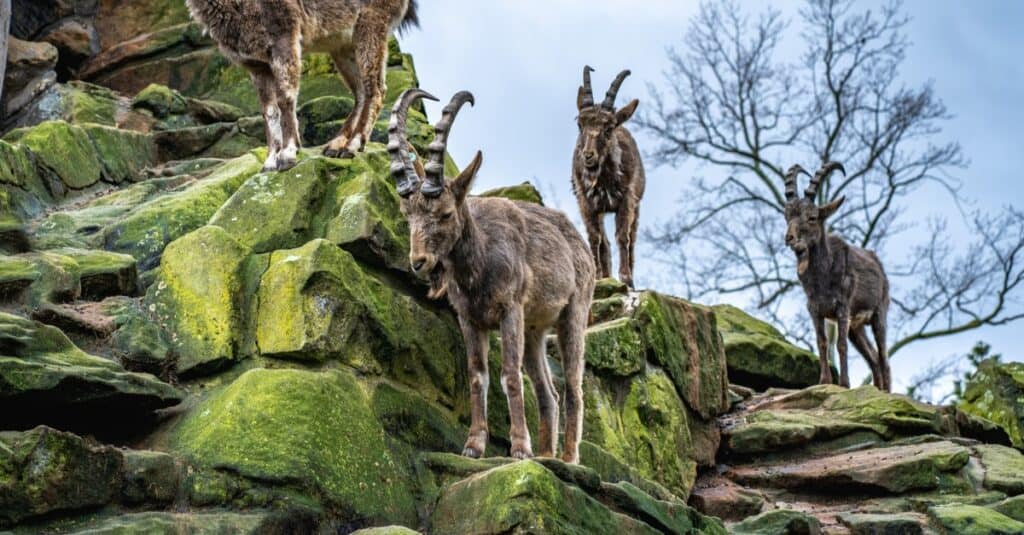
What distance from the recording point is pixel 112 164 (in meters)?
13.4

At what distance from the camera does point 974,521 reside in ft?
34.1

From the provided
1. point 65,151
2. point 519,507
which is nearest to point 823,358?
point 519,507

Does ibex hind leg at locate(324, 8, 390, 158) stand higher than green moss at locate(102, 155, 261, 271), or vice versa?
ibex hind leg at locate(324, 8, 390, 158)

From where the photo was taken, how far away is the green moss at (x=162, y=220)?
10820mm

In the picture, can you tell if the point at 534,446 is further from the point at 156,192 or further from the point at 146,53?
the point at 146,53

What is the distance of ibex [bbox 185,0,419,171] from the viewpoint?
1116 centimetres

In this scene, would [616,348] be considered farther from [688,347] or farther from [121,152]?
[121,152]

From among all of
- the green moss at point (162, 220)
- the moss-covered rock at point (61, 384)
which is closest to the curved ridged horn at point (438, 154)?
the moss-covered rock at point (61, 384)

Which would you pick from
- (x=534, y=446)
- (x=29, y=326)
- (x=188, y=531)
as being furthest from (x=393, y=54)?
(x=188, y=531)

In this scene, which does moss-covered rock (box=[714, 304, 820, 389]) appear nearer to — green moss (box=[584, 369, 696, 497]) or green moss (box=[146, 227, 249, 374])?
green moss (box=[584, 369, 696, 497])

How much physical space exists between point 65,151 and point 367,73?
3.44 m

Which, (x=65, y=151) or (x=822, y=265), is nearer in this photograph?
(x=65, y=151)

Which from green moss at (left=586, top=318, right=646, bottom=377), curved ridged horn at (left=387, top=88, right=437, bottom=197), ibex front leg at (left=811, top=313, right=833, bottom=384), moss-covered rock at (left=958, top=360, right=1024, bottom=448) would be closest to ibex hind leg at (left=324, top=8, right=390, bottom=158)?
curved ridged horn at (left=387, top=88, right=437, bottom=197)

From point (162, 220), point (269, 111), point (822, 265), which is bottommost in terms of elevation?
point (162, 220)
